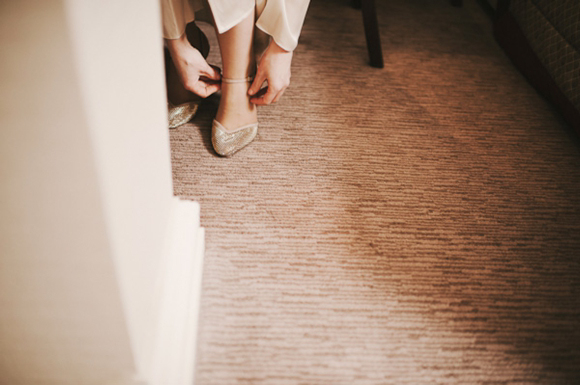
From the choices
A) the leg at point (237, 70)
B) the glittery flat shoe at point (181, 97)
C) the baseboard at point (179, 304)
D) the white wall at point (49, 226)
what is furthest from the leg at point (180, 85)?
the white wall at point (49, 226)

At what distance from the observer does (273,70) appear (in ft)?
2.59

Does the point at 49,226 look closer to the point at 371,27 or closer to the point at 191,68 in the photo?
the point at 191,68

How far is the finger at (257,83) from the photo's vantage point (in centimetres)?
81

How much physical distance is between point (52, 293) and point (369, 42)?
39.4 inches

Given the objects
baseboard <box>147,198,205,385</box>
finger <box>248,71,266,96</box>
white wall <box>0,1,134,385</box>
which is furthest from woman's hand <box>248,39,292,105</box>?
white wall <box>0,1,134,385</box>

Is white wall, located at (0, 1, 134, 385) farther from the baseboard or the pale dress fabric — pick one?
the pale dress fabric

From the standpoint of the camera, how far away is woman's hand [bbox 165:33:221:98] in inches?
30.6

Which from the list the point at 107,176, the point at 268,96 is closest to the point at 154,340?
the point at 107,176

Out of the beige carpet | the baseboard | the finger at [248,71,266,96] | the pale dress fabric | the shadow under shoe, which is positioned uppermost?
the pale dress fabric

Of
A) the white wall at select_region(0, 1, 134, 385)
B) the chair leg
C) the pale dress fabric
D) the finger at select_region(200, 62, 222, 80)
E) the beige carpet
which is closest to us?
the white wall at select_region(0, 1, 134, 385)

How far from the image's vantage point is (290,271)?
2.16 feet

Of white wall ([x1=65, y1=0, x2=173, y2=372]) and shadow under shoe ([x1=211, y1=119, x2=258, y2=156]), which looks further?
shadow under shoe ([x1=211, y1=119, x2=258, y2=156])

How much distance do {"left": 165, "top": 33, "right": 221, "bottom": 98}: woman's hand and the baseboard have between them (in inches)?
13.5

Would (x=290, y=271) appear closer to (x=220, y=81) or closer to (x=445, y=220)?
(x=445, y=220)
